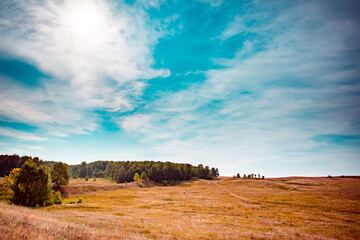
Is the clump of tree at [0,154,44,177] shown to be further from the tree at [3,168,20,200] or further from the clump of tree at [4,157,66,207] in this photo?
the clump of tree at [4,157,66,207]

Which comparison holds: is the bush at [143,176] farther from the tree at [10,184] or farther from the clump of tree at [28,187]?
the tree at [10,184]

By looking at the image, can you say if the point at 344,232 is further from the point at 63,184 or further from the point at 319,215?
the point at 63,184

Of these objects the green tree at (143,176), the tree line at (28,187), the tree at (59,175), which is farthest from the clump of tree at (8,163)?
the tree line at (28,187)

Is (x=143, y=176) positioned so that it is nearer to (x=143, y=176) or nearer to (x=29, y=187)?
(x=143, y=176)

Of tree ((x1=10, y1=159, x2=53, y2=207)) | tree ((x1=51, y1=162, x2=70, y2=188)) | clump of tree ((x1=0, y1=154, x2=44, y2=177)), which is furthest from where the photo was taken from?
clump of tree ((x1=0, y1=154, x2=44, y2=177))

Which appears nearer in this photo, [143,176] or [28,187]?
[28,187]

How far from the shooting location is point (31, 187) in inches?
1467

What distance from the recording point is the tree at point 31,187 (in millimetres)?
36281

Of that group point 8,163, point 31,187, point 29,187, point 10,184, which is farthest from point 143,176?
point 10,184

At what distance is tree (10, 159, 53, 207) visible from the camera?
119 feet

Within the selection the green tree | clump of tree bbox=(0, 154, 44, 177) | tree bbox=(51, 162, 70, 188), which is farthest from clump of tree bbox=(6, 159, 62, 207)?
the green tree

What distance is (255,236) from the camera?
21.9m

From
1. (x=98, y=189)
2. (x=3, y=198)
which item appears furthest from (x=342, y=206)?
(x=98, y=189)

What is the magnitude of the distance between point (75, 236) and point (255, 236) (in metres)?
20.1
